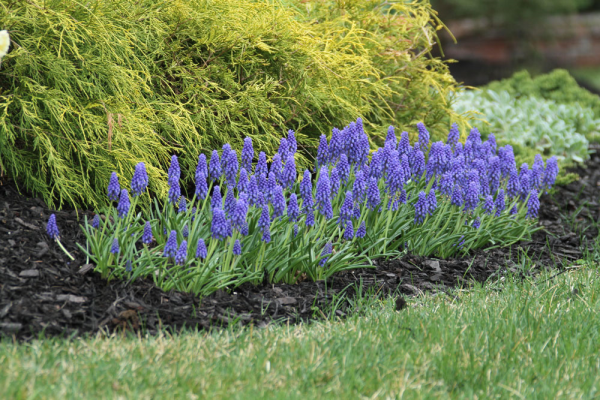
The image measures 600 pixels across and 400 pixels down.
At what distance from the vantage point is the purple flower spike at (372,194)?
4.18 meters

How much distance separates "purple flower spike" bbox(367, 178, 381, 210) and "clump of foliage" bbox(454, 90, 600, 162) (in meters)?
3.61

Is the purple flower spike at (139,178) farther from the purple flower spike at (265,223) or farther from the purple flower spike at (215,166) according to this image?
the purple flower spike at (265,223)

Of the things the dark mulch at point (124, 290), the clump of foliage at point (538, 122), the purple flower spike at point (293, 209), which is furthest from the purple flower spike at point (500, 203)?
the clump of foliage at point (538, 122)

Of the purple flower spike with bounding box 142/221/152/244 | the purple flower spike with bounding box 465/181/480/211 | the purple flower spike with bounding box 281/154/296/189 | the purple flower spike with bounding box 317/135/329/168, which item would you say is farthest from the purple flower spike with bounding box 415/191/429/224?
the purple flower spike with bounding box 142/221/152/244

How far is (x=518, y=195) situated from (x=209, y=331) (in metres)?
3.01

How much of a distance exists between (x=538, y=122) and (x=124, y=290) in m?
6.65

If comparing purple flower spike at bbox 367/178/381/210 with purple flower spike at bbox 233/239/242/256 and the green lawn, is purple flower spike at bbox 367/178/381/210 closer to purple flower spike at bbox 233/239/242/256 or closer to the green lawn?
the green lawn

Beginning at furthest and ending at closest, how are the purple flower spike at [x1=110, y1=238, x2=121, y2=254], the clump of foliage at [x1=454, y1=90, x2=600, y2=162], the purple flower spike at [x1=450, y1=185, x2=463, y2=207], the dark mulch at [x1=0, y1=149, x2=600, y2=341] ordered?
the clump of foliage at [x1=454, y1=90, x2=600, y2=162] → the purple flower spike at [x1=450, y1=185, x2=463, y2=207] → the purple flower spike at [x1=110, y1=238, x2=121, y2=254] → the dark mulch at [x1=0, y1=149, x2=600, y2=341]

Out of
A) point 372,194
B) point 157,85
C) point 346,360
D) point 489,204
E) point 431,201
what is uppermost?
point 157,85

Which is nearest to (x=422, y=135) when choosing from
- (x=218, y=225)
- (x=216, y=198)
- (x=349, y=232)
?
(x=349, y=232)

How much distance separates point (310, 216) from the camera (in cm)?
392

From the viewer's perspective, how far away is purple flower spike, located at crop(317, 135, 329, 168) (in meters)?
4.44

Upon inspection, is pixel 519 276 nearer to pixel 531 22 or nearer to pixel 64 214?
pixel 64 214

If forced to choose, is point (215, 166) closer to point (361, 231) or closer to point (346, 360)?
point (361, 231)
